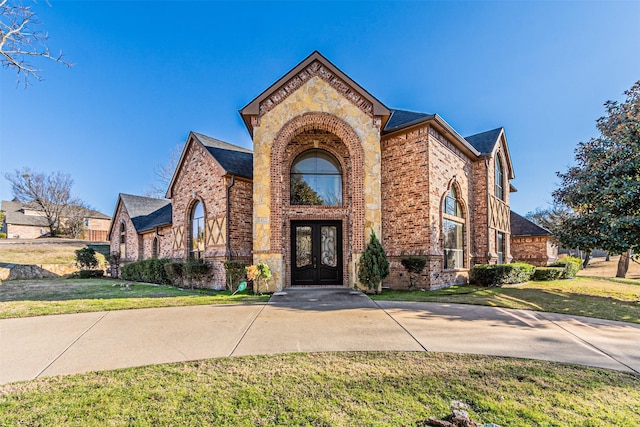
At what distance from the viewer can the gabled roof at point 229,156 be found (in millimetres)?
14006

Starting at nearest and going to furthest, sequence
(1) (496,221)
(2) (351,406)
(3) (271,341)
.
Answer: (2) (351,406) < (3) (271,341) < (1) (496,221)

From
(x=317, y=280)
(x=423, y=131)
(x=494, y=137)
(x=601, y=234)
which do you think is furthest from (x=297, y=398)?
(x=494, y=137)

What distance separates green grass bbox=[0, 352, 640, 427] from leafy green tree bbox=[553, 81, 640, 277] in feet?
30.5

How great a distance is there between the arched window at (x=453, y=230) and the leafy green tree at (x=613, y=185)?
3.79 metres

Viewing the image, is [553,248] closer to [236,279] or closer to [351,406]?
[236,279]

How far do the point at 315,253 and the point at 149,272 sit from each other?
421 inches

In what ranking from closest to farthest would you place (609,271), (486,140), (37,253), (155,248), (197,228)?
(197,228) < (486,140) < (155,248) < (37,253) < (609,271)

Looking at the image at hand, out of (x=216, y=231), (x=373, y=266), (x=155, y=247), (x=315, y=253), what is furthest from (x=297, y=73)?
(x=155, y=247)

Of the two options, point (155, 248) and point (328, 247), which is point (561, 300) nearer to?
point (328, 247)

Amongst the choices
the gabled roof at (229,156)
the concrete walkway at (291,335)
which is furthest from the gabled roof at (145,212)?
the concrete walkway at (291,335)

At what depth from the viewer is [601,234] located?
36.7 ft

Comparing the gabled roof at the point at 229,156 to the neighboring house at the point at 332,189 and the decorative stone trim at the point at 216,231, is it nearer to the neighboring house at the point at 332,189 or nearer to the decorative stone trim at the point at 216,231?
the neighboring house at the point at 332,189

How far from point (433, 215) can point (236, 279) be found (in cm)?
806

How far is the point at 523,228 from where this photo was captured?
77.4 ft
